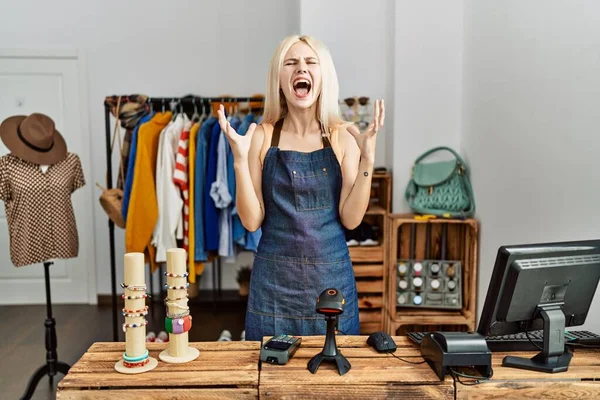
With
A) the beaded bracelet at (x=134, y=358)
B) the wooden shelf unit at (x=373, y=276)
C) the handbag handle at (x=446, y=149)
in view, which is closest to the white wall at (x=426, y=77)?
the handbag handle at (x=446, y=149)

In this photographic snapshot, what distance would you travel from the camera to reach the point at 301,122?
5.81 ft

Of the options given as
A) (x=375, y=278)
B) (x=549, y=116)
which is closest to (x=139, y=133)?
(x=375, y=278)

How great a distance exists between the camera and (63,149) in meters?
2.83

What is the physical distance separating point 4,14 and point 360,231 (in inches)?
141

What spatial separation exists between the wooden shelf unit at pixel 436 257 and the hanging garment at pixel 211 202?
1122 millimetres

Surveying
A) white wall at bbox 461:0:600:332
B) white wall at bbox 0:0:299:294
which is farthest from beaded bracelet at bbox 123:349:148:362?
white wall at bbox 0:0:299:294

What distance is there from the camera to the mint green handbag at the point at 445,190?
295cm

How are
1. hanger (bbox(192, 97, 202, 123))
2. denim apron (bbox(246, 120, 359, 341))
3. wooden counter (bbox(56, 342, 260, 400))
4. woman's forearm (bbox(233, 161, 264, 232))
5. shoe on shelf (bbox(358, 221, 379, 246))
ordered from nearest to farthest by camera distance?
wooden counter (bbox(56, 342, 260, 400)) → woman's forearm (bbox(233, 161, 264, 232)) → denim apron (bbox(246, 120, 359, 341)) → shoe on shelf (bbox(358, 221, 379, 246)) → hanger (bbox(192, 97, 202, 123))

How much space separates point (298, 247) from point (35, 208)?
175 centimetres

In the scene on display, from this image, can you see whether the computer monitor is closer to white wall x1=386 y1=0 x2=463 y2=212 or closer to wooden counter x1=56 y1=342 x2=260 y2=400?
wooden counter x1=56 y1=342 x2=260 y2=400

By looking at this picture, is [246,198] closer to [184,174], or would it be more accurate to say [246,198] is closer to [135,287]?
[135,287]

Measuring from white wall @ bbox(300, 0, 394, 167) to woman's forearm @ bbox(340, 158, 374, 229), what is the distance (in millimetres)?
1707

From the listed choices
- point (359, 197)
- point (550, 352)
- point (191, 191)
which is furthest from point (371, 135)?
point (191, 191)

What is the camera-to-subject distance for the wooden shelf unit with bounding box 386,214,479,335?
2.86m
